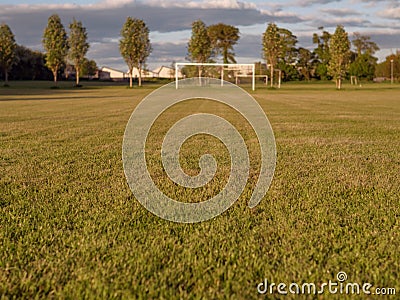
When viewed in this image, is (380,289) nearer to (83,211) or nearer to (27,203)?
(83,211)

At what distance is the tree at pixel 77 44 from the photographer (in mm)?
89062

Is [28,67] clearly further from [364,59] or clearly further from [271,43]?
[364,59]

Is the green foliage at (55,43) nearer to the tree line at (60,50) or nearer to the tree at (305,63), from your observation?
the tree line at (60,50)

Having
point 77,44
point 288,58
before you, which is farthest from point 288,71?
point 77,44

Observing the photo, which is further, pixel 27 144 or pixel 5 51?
pixel 5 51

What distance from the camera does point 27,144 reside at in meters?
11.2

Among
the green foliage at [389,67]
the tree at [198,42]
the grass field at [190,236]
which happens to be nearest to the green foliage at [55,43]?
the tree at [198,42]

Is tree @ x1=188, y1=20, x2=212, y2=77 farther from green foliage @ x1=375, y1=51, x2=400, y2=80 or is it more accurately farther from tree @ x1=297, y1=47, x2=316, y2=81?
green foliage @ x1=375, y1=51, x2=400, y2=80

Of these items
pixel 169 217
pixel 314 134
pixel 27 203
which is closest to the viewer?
pixel 169 217

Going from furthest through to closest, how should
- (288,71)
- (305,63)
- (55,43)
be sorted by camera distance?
1. (305,63)
2. (288,71)
3. (55,43)

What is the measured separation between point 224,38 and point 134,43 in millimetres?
26673

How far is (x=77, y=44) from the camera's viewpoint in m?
89.4

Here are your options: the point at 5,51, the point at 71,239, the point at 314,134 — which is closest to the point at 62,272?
the point at 71,239

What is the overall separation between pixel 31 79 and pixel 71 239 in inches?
3960
